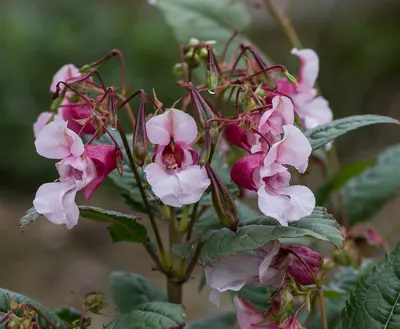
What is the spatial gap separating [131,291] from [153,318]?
252mm

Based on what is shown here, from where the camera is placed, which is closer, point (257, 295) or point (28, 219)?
point (28, 219)

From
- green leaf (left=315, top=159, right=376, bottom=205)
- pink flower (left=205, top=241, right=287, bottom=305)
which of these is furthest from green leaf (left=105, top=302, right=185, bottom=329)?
green leaf (left=315, top=159, right=376, bottom=205)

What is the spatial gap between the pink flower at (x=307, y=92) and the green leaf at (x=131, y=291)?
0.25 meters

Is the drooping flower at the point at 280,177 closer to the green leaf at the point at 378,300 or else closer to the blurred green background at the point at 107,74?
the green leaf at the point at 378,300

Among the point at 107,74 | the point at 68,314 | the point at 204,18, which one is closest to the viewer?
the point at 68,314

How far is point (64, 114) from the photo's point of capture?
0.70 m

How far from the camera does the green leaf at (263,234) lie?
1.85 ft

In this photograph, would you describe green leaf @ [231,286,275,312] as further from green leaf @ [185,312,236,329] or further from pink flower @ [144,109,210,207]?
pink flower @ [144,109,210,207]

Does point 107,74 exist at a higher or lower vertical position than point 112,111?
lower

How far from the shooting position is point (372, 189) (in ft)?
3.62

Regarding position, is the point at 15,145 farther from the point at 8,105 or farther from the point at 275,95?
the point at 275,95

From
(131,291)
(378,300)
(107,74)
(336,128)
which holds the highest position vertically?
(336,128)

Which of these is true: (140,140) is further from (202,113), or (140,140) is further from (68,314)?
(68,314)

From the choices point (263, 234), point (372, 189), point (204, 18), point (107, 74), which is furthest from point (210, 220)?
point (107, 74)
